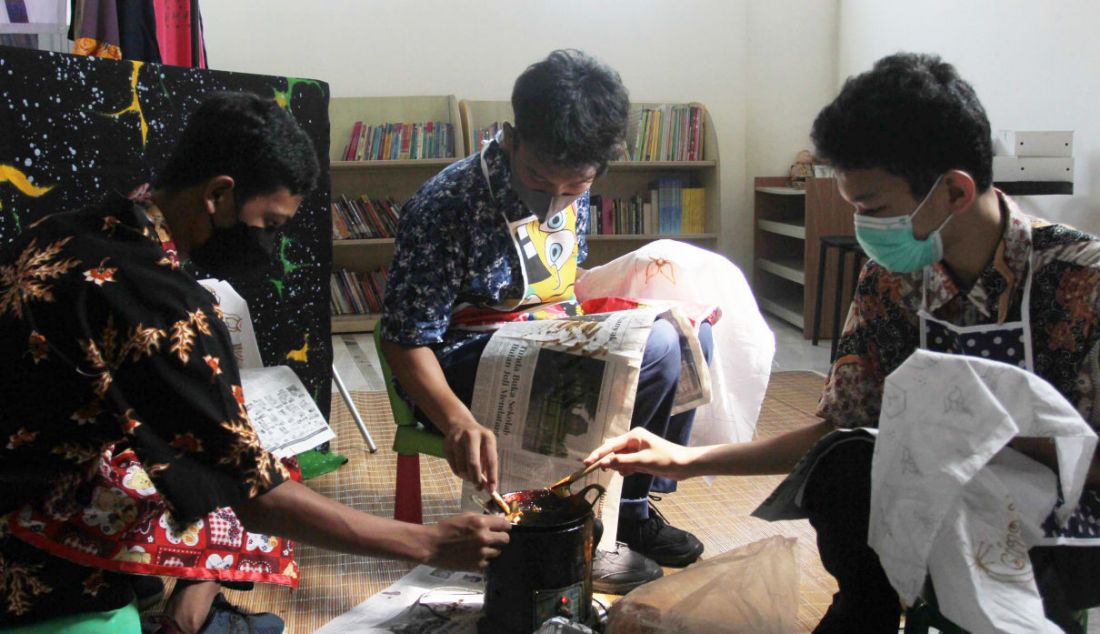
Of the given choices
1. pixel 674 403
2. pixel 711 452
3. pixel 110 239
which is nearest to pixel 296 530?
pixel 110 239

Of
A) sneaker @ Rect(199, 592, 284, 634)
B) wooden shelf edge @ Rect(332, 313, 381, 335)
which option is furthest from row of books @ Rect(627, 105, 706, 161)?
sneaker @ Rect(199, 592, 284, 634)

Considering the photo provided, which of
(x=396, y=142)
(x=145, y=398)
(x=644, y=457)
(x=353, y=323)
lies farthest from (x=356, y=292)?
(x=145, y=398)

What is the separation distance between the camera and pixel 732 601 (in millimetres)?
1424

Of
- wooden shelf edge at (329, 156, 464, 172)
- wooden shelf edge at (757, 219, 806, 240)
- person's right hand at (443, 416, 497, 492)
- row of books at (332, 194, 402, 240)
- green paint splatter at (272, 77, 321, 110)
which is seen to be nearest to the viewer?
person's right hand at (443, 416, 497, 492)

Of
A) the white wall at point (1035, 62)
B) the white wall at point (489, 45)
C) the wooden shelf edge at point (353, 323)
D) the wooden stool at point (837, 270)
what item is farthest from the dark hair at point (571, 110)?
the white wall at point (489, 45)

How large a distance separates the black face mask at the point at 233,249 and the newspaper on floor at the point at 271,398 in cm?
65

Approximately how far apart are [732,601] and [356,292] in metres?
3.55

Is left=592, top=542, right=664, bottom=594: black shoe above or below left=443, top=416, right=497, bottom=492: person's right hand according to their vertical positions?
below

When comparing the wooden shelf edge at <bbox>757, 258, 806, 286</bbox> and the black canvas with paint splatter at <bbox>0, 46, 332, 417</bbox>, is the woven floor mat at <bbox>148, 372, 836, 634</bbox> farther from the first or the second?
the wooden shelf edge at <bbox>757, 258, 806, 286</bbox>

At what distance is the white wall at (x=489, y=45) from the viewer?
4648mm

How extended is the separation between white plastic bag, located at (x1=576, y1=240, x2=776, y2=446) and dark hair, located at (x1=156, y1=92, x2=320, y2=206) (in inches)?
39.8

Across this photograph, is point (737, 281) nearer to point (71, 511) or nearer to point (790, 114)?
point (71, 511)

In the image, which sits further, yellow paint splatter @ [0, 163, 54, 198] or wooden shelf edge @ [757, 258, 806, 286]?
wooden shelf edge @ [757, 258, 806, 286]

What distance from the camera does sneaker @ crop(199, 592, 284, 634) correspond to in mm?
1513
